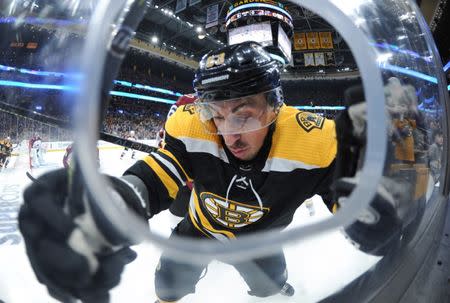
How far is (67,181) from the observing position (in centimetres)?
27

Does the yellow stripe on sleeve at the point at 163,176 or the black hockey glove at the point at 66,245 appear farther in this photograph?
the yellow stripe on sleeve at the point at 163,176

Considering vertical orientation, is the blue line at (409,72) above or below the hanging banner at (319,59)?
below

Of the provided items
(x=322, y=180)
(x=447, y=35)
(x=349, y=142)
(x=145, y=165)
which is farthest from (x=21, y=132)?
(x=447, y=35)

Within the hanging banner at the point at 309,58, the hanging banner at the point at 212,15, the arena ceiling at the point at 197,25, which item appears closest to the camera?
the arena ceiling at the point at 197,25

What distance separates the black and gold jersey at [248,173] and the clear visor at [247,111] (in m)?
0.06

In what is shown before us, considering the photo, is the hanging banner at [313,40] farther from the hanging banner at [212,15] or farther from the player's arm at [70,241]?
the hanging banner at [212,15]

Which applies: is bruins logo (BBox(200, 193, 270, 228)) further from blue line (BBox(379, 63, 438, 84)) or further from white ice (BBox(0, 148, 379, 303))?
blue line (BBox(379, 63, 438, 84))

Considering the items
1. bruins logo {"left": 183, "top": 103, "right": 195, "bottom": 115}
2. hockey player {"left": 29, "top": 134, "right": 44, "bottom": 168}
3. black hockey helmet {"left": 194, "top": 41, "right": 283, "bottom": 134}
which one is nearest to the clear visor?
black hockey helmet {"left": 194, "top": 41, "right": 283, "bottom": 134}

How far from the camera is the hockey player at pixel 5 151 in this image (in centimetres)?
52

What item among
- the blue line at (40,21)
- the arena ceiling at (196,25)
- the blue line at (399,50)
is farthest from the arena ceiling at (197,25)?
the blue line at (40,21)

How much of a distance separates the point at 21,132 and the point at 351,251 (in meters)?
0.59

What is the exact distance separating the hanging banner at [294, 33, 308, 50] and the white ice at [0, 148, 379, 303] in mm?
759

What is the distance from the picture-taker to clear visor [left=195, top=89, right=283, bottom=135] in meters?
0.74

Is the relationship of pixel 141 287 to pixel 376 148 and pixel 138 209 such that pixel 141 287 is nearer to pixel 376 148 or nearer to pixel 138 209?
pixel 138 209
